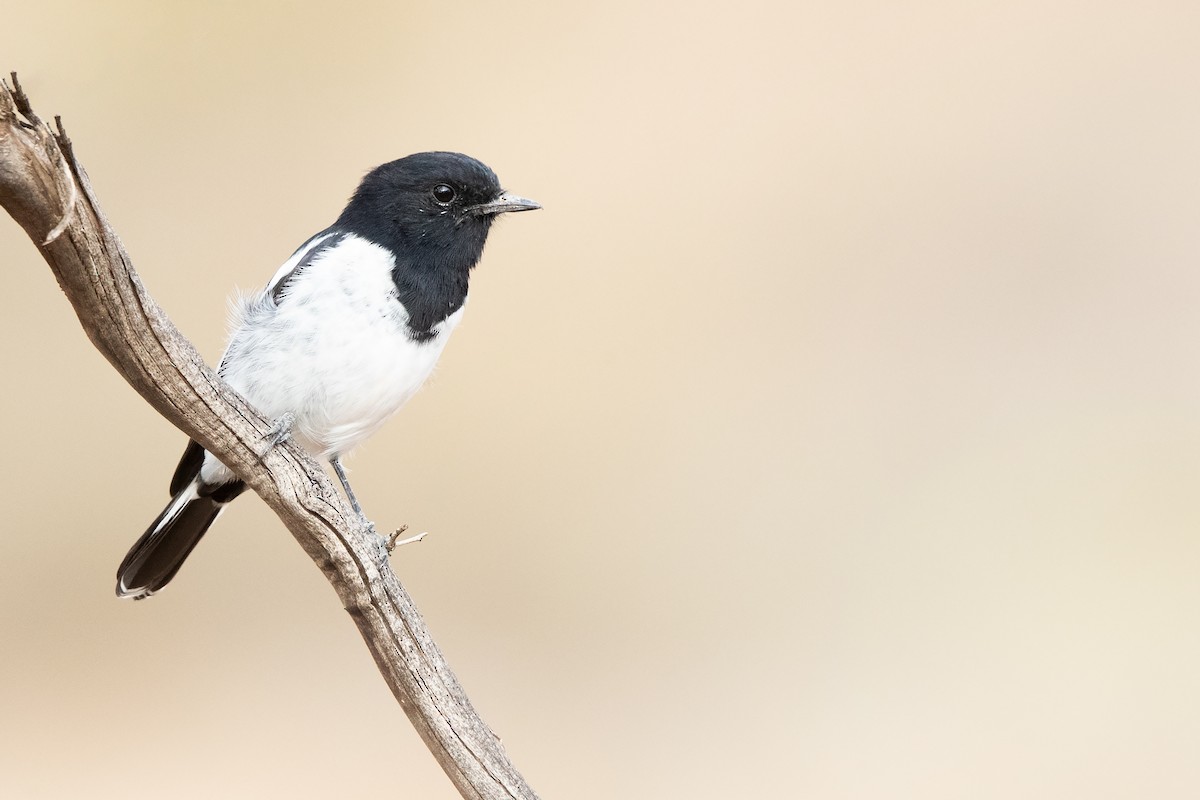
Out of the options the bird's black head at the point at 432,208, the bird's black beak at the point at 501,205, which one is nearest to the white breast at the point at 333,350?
the bird's black head at the point at 432,208

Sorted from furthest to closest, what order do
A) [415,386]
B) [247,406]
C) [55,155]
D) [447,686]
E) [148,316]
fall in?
1. [415,386]
2. [447,686]
3. [247,406]
4. [148,316]
5. [55,155]

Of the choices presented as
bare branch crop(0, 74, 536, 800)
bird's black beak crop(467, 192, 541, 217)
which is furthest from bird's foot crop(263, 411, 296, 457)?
bird's black beak crop(467, 192, 541, 217)

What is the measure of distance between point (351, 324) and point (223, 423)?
72 cm

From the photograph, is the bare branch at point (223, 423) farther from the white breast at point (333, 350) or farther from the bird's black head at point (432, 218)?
the bird's black head at point (432, 218)

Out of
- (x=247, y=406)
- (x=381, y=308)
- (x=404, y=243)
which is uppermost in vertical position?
(x=404, y=243)

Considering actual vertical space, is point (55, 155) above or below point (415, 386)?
below

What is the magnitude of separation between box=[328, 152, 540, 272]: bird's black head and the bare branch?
94 cm

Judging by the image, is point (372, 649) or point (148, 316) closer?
point (148, 316)

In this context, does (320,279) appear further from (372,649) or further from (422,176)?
(372,649)

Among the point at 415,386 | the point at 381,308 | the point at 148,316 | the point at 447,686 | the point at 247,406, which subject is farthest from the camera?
the point at 415,386

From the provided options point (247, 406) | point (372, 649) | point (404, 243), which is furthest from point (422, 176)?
point (372, 649)

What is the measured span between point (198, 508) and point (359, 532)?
3.20 ft

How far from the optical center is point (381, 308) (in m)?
3.15

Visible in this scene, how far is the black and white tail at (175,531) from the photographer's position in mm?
3301
